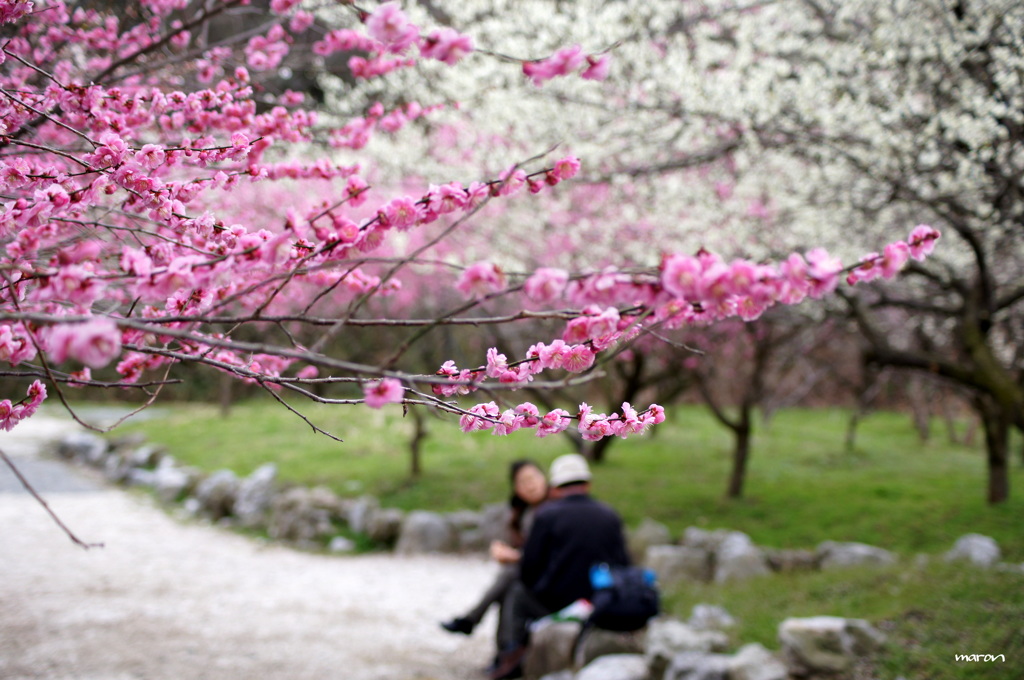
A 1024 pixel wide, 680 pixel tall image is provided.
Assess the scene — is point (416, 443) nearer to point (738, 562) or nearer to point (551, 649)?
point (738, 562)

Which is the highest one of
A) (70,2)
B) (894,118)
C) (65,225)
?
(894,118)

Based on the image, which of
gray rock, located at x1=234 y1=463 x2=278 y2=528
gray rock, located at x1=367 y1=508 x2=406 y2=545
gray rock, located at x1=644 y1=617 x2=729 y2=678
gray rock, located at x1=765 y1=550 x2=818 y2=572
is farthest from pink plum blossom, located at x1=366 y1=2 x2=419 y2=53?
gray rock, located at x1=234 y1=463 x2=278 y2=528

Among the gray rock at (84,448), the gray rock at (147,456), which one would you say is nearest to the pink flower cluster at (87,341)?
the gray rock at (147,456)

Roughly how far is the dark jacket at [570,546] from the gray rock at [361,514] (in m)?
4.08

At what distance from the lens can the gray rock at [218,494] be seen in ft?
28.6

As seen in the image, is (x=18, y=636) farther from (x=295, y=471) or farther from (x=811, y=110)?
(x=811, y=110)

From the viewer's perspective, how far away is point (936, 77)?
476 centimetres

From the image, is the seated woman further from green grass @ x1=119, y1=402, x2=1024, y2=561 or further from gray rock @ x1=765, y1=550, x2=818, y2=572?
green grass @ x1=119, y1=402, x2=1024, y2=561

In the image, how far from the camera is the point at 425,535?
7535mm

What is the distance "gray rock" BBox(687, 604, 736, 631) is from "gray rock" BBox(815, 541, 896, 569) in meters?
1.61

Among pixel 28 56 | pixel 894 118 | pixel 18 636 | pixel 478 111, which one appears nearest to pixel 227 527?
pixel 18 636

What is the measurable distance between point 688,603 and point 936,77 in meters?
4.05

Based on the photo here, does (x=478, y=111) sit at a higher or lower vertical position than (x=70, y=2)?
higher

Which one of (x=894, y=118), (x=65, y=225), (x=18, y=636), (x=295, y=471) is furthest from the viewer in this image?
(x=295, y=471)
